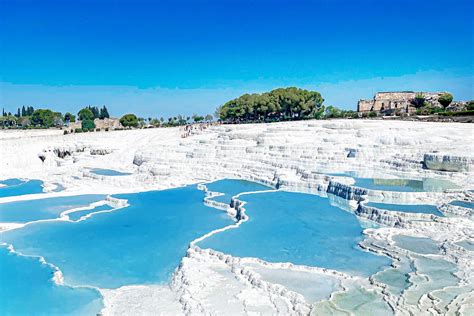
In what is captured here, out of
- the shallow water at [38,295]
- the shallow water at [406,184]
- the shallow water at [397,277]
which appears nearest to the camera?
the shallow water at [38,295]

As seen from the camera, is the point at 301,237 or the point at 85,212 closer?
the point at 301,237

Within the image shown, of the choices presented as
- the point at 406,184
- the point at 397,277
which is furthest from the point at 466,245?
the point at 406,184

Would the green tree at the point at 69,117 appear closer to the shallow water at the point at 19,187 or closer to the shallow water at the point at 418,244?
the shallow water at the point at 19,187

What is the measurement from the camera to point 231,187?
17.7 m

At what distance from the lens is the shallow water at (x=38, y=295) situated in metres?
7.28

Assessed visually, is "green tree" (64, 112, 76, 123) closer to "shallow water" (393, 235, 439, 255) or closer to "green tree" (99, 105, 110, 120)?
"green tree" (99, 105, 110, 120)

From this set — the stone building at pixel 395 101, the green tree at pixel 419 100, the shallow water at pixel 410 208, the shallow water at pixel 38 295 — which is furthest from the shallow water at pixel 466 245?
the green tree at pixel 419 100

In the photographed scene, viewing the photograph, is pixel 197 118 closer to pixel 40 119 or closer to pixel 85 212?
pixel 40 119

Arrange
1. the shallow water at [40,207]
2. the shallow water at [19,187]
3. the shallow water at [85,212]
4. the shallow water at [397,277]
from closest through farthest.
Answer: the shallow water at [397,277] < the shallow water at [40,207] < the shallow water at [85,212] < the shallow water at [19,187]

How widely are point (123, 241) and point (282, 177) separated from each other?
793cm

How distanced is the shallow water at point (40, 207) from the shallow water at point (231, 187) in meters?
4.10

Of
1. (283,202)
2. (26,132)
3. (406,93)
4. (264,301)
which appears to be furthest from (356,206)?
(406,93)

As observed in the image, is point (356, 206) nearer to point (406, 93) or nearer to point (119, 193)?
point (119, 193)

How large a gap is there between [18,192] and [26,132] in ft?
65.0
